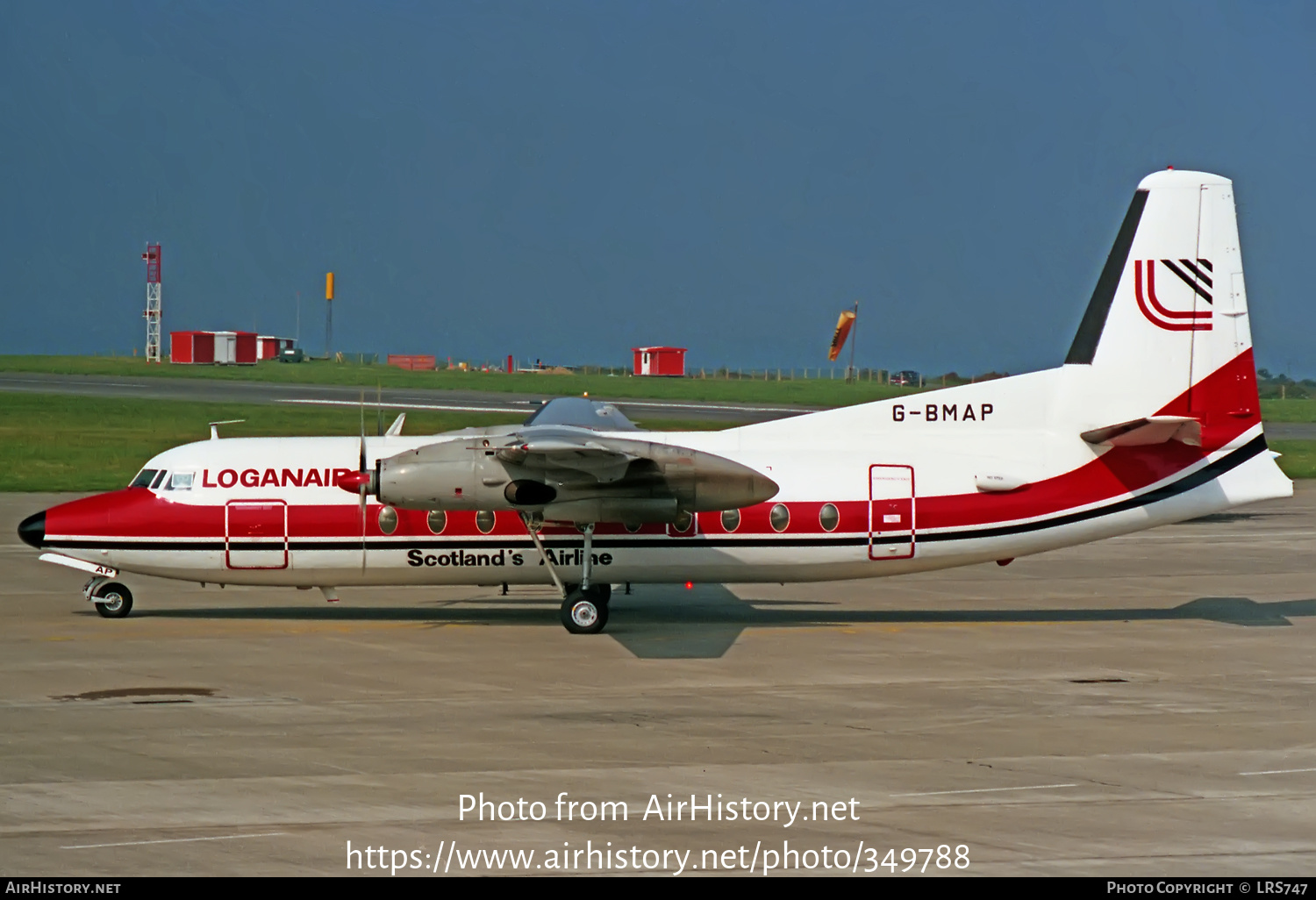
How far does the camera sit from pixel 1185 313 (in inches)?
820

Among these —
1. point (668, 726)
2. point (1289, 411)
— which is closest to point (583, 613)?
point (668, 726)

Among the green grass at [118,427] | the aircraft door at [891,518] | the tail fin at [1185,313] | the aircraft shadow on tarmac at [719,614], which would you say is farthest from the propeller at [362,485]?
the green grass at [118,427]

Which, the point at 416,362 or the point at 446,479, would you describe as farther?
the point at 416,362

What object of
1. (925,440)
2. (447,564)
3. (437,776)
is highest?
(925,440)

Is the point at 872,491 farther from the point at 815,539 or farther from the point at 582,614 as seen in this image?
the point at 582,614

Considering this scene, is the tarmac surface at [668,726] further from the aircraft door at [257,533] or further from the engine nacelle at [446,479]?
the engine nacelle at [446,479]

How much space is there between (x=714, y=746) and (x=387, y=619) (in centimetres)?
952

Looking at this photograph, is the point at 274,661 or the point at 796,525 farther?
the point at 796,525

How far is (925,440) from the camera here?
69.7 feet

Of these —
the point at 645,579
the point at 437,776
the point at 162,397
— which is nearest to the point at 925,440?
the point at 645,579

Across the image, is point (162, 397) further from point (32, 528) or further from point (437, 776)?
point (437, 776)

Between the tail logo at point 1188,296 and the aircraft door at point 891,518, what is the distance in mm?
4345

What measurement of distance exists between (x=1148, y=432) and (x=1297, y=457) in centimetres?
4089

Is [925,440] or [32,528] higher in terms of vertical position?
[925,440]
